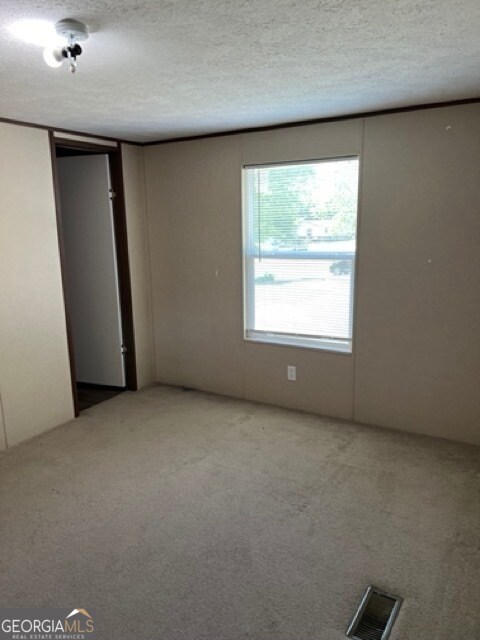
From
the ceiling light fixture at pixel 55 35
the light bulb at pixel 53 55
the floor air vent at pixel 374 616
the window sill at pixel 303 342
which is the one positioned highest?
the ceiling light fixture at pixel 55 35

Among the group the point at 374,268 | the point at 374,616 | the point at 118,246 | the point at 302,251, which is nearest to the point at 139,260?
the point at 118,246

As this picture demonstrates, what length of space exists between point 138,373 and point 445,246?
120 inches

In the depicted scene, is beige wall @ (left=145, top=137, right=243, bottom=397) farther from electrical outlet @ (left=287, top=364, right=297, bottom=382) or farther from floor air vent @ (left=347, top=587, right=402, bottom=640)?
floor air vent @ (left=347, top=587, right=402, bottom=640)

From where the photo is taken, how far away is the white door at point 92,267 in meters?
4.42

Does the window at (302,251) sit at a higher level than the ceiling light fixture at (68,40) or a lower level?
lower

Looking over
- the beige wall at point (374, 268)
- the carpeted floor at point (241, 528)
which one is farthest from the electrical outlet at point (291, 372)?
the carpeted floor at point (241, 528)

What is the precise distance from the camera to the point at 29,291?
361 cm

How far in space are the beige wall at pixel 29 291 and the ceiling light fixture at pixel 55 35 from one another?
171 centimetres

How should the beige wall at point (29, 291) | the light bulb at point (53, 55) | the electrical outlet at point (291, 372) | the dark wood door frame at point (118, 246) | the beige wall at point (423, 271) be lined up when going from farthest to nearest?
the electrical outlet at point (291, 372), the dark wood door frame at point (118, 246), the beige wall at point (29, 291), the beige wall at point (423, 271), the light bulb at point (53, 55)

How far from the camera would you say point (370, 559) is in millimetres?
2295

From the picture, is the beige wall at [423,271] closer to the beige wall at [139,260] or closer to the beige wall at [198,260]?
the beige wall at [198,260]

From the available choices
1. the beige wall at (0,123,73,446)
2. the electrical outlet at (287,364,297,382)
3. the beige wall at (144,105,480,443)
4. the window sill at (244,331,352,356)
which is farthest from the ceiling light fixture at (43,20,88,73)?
the electrical outlet at (287,364,297,382)

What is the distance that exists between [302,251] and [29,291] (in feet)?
7.17

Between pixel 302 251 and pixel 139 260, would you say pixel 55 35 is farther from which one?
pixel 139 260
